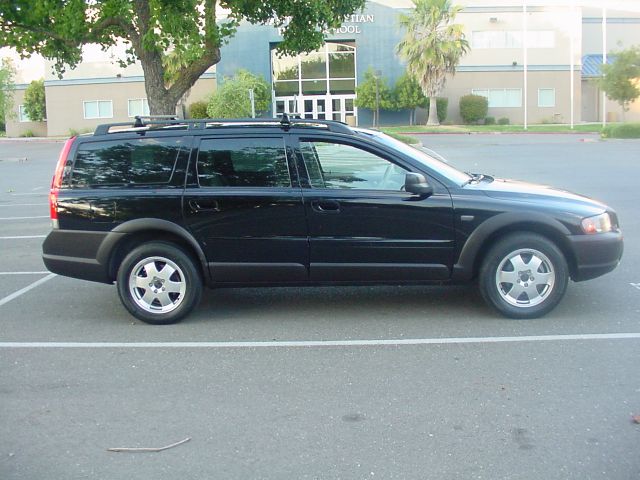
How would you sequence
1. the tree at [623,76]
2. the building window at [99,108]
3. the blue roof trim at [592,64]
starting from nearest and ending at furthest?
the tree at [623,76]
the building window at [99,108]
the blue roof trim at [592,64]

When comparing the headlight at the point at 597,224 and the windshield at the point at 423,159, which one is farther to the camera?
the windshield at the point at 423,159

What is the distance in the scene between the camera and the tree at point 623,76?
46.5 m

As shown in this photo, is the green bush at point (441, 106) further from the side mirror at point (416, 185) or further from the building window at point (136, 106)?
the side mirror at point (416, 185)

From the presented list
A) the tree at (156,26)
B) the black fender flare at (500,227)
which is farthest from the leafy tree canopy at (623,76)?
the black fender flare at (500,227)

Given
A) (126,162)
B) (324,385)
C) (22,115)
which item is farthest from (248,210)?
(22,115)

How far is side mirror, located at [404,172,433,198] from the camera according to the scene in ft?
21.7

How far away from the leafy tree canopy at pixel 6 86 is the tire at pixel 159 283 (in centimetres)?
5495

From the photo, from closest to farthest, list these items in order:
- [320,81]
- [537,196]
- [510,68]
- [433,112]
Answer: [537,196] < [433,112] < [320,81] < [510,68]

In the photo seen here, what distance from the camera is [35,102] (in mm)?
61906

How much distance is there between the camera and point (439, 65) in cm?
5197

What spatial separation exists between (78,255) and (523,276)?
4.01 m

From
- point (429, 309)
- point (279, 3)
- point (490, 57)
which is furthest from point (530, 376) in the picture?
point (490, 57)

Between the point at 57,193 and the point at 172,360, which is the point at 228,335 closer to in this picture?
the point at 172,360

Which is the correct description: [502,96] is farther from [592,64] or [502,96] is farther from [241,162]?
[241,162]
